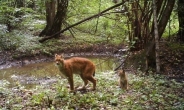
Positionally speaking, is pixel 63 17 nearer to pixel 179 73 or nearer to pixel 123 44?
pixel 123 44

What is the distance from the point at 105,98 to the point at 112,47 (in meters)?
11.5

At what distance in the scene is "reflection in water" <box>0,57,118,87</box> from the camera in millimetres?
12441

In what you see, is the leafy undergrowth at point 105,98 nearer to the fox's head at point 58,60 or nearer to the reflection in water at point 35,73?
the fox's head at point 58,60

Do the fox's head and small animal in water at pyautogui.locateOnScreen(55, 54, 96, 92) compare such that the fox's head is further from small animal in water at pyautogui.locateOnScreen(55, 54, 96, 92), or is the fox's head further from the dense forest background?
the dense forest background

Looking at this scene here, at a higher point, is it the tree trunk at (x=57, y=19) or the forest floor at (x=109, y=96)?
the tree trunk at (x=57, y=19)

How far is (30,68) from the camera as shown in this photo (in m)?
15.1

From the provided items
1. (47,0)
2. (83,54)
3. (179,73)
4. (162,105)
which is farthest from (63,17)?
(162,105)

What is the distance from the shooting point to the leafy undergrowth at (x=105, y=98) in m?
7.47

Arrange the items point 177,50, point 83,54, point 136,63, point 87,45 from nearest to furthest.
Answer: point 136,63 < point 177,50 < point 83,54 < point 87,45

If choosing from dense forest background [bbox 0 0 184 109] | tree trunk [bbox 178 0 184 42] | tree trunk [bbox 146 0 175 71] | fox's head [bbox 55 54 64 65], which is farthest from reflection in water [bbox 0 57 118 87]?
tree trunk [bbox 178 0 184 42]

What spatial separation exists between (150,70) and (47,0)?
9.20m

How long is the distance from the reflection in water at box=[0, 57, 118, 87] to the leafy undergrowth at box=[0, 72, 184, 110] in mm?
2656

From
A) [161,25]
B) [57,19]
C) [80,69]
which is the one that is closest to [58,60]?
[80,69]

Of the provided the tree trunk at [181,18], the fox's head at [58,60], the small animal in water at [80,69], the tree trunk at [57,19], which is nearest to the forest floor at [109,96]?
the small animal in water at [80,69]
